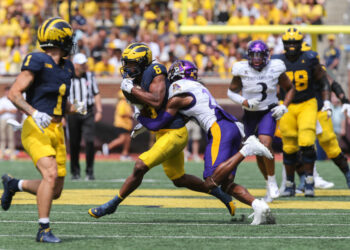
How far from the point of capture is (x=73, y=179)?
11.2m

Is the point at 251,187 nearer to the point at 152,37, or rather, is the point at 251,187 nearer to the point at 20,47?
the point at 152,37

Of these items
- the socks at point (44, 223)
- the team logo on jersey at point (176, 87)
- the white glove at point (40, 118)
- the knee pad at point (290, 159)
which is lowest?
the knee pad at point (290, 159)

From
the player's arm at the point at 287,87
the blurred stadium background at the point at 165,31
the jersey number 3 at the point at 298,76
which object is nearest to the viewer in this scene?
the player's arm at the point at 287,87

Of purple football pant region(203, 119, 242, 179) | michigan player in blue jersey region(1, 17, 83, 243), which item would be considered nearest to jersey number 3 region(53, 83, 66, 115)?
michigan player in blue jersey region(1, 17, 83, 243)

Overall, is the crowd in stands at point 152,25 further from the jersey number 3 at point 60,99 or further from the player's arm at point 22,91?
the player's arm at point 22,91

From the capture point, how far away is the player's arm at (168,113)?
6410 millimetres

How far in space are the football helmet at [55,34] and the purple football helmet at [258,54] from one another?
9.29 feet

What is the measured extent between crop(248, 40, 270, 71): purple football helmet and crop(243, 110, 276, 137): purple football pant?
0.48 meters

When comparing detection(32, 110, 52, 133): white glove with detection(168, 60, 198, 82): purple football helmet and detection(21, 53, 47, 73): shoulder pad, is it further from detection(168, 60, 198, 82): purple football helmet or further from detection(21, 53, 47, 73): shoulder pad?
detection(168, 60, 198, 82): purple football helmet

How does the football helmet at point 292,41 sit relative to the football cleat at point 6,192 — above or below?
above

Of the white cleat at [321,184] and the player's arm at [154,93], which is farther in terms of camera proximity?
the white cleat at [321,184]

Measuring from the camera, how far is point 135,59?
251 inches

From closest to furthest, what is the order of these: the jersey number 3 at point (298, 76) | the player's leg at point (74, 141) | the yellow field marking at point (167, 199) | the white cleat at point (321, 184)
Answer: the yellow field marking at point (167, 199) < the jersey number 3 at point (298, 76) < the white cleat at point (321, 184) < the player's leg at point (74, 141)

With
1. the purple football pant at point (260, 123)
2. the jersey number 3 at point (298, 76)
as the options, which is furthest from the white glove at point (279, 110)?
the jersey number 3 at point (298, 76)
